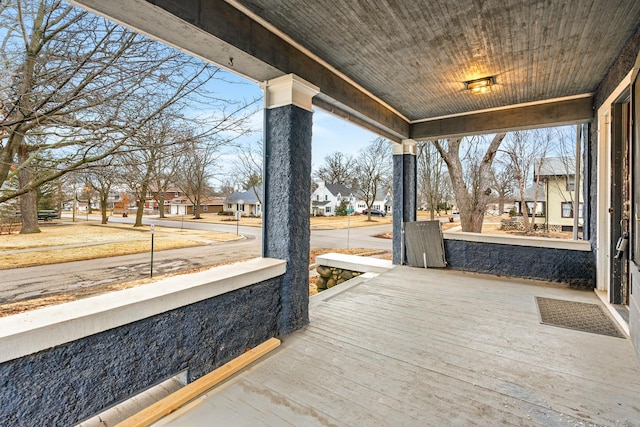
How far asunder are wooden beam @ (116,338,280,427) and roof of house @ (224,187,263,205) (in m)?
1.38

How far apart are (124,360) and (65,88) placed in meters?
1.80

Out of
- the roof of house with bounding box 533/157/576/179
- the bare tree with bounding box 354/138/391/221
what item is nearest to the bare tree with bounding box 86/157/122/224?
the roof of house with bounding box 533/157/576/179

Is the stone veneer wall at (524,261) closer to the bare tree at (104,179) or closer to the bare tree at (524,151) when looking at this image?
the bare tree at (104,179)

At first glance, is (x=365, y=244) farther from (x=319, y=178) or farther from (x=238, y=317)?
(x=319, y=178)

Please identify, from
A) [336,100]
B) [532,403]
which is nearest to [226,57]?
[336,100]

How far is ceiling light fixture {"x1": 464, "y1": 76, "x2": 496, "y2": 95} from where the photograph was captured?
3.42 metres

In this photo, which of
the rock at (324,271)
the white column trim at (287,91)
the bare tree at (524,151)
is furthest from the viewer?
the bare tree at (524,151)

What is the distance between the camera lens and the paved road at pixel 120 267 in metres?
1.64

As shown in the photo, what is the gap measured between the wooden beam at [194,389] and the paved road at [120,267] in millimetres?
907

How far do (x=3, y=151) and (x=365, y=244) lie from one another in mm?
10157

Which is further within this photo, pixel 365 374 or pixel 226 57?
pixel 226 57

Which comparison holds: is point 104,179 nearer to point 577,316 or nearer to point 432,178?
point 577,316

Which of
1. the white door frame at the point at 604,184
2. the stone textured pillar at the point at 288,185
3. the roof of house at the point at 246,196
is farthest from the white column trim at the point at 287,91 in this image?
the white door frame at the point at 604,184

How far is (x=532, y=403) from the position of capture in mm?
1791
